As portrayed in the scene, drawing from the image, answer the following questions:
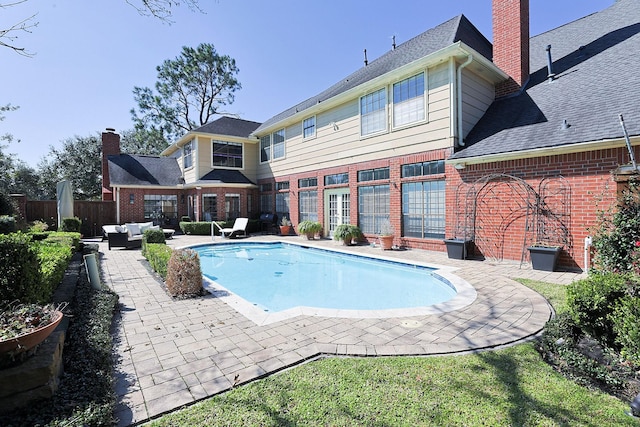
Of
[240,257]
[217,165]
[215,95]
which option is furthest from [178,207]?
[215,95]

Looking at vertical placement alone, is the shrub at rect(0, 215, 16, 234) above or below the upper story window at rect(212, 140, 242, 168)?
below

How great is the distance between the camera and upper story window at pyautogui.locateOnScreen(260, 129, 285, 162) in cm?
1703

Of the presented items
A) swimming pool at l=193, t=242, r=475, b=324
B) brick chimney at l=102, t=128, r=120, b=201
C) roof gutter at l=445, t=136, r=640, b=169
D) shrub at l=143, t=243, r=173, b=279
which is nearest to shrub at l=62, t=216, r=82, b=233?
brick chimney at l=102, t=128, r=120, b=201

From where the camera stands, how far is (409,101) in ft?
34.0

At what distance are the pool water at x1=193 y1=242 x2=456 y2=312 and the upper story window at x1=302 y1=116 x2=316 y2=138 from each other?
5.95 metres

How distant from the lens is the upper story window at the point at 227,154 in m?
18.3

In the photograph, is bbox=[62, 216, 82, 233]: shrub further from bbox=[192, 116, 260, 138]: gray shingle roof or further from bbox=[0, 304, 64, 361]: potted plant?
bbox=[0, 304, 64, 361]: potted plant

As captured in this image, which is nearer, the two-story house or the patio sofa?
the two-story house

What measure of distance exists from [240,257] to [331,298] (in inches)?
232

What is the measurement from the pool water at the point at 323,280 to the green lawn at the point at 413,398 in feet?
10.1

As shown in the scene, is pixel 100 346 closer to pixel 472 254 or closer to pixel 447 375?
pixel 447 375

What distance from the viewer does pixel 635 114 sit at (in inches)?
253

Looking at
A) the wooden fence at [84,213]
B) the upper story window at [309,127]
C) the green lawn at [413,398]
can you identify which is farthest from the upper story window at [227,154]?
the green lawn at [413,398]

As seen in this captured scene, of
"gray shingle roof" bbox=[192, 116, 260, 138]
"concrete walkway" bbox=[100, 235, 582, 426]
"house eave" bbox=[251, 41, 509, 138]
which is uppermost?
"gray shingle roof" bbox=[192, 116, 260, 138]
